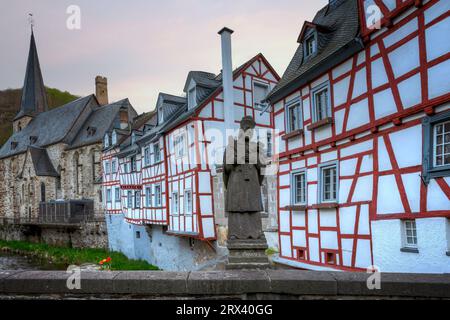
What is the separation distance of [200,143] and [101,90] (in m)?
40.5

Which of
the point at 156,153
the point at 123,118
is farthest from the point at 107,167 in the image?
the point at 156,153

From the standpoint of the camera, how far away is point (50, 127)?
49312 mm

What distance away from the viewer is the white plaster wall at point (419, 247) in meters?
6.65

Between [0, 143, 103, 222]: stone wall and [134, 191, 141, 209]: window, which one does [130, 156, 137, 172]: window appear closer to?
[134, 191, 141, 209]: window

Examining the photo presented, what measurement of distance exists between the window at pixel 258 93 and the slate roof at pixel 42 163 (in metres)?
32.1

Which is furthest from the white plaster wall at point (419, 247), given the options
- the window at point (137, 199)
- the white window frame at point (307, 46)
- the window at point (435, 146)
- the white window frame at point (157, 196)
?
the window at point (137, 199)

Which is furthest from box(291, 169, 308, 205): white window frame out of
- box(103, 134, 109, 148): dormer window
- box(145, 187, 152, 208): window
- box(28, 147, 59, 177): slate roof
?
box(28, 147, 59, 177): slate roof

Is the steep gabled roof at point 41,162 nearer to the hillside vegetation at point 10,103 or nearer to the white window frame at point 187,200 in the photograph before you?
the white window frame at point 187,200

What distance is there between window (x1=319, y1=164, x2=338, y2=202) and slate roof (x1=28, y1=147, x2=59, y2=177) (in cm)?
4009

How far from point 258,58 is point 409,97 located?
13485mm

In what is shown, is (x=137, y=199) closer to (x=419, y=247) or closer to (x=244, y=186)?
(x=419, y=247)
